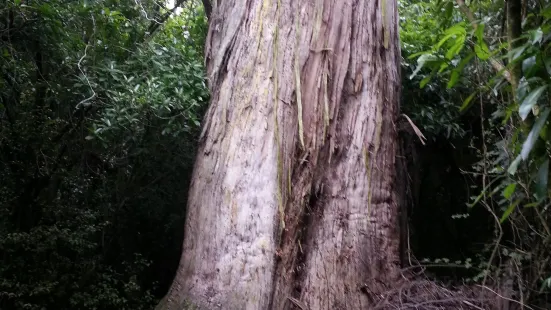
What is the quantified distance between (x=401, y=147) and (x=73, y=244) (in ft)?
12.0

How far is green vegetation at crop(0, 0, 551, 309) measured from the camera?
14.4 ft

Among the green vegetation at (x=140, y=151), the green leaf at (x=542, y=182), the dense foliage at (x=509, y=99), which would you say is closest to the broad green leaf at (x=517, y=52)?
the dense foliage at (x=509, y=99)

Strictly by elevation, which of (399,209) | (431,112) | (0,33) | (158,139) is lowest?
(399,209)

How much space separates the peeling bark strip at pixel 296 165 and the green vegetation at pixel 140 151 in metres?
0.51

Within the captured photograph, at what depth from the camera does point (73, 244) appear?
5.98m

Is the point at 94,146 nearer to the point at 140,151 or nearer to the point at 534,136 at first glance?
the point at 140,151

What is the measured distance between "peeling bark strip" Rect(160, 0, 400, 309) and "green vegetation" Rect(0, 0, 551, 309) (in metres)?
0.51

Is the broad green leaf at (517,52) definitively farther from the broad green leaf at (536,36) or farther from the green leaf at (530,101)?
the green leaf at (530,101)

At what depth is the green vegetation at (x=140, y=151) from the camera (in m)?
4.39

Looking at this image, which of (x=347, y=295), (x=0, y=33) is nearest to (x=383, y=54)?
(x=347, y=295)

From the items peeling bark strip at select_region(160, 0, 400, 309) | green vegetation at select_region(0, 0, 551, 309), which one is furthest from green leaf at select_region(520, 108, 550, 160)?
peeling bark strip at select_region(160, 0, 400, 309)

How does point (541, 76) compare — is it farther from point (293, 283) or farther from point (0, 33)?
point (0, 33)

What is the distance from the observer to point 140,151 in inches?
211

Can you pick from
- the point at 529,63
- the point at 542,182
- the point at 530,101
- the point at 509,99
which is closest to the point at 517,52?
the point at 529,63
